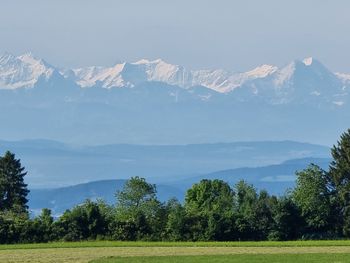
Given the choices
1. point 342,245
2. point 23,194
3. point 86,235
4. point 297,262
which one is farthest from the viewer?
point 23,194

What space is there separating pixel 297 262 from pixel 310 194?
33236mm

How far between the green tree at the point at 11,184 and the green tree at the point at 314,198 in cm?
2562

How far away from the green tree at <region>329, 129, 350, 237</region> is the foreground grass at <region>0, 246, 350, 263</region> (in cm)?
2032

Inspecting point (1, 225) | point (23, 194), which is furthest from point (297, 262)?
point (23, 194)

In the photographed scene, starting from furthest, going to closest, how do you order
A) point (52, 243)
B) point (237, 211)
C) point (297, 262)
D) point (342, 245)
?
1. point (237, 211)
2. point (52, 243)
3. point (342, 245)
4. point (297, 262)

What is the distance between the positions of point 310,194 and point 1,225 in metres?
25.3

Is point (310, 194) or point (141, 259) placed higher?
point (310, 194)

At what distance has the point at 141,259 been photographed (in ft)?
159

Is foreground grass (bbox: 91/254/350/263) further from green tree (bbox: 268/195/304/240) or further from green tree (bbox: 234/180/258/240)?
green tree (bbox: 268/195/304/240)

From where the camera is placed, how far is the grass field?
158ft

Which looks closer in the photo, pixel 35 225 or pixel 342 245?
pixel 342 245

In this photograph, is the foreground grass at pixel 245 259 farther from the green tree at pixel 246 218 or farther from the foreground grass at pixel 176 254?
the green tree at pixel 246 218

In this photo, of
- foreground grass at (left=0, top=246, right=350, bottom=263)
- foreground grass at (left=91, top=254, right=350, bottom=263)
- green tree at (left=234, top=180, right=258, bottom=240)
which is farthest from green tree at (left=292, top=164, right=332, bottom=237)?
foreground grass at (left=91, top=254, right=350, bottom=263)

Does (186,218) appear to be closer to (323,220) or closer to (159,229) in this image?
(159,229)
